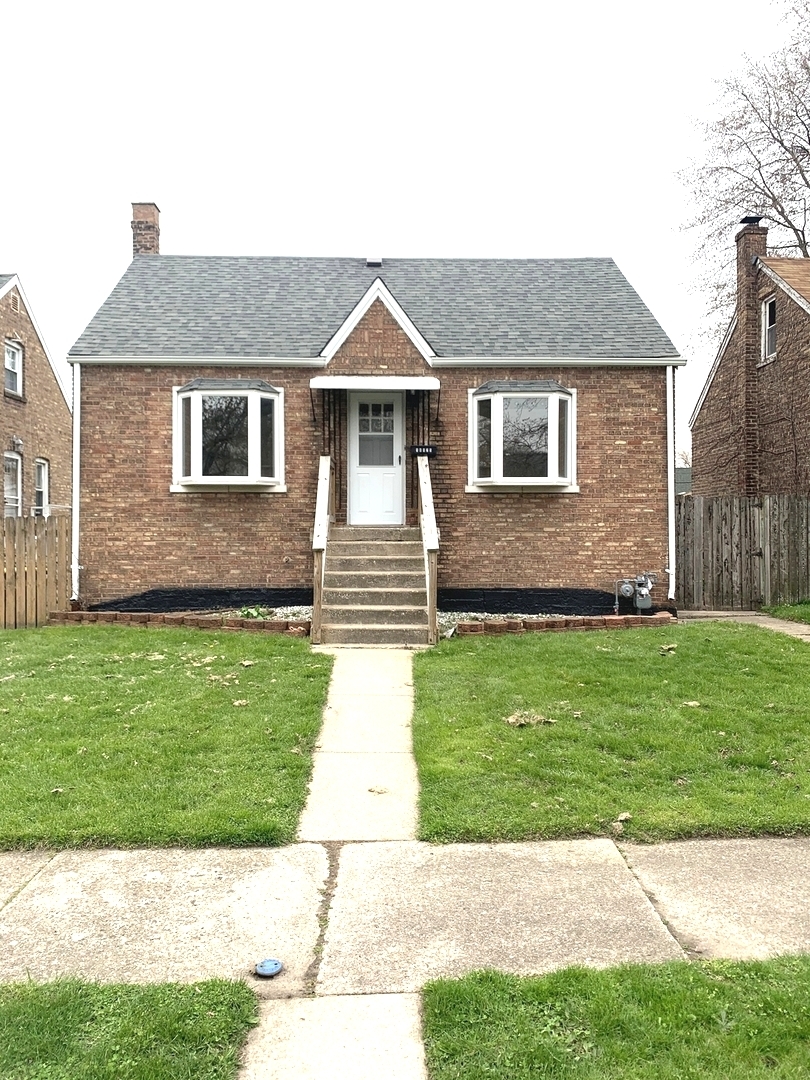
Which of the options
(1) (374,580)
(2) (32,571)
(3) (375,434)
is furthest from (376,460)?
(2) (32,571)

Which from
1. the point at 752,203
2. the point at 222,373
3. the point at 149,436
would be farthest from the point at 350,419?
the point at 752,203

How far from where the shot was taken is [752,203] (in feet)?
79.4

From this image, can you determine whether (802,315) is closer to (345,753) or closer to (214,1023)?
(345,753)

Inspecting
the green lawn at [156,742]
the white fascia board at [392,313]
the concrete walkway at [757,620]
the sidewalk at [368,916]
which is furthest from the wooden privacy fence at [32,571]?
the concrete walkway at [757,620]

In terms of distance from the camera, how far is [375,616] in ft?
34.1

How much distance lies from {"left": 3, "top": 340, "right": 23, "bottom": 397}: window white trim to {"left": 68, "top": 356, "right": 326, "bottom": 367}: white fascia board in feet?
33.8

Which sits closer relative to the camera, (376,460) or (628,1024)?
(628,1024)

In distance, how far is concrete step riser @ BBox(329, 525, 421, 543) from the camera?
40.9 feet

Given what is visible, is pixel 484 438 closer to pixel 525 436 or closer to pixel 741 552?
pixel 525 436

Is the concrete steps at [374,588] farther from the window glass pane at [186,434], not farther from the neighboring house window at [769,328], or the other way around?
the neighboring house window at [769,328]

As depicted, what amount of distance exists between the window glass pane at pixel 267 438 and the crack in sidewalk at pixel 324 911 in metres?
9.15

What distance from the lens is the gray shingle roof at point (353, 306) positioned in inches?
514

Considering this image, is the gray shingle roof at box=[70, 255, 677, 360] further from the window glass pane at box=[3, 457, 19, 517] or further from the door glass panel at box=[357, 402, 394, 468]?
the window glass pane at box=[3, 457, 19, 517]

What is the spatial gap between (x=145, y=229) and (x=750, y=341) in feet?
44.8
